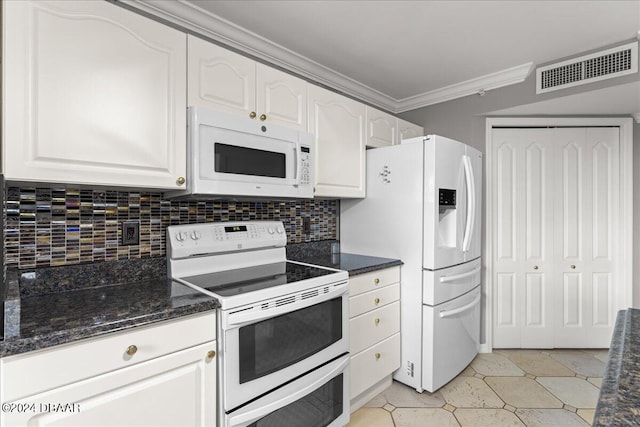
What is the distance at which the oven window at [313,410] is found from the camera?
145 cm

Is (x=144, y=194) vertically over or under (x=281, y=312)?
over

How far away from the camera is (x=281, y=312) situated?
4.71ft

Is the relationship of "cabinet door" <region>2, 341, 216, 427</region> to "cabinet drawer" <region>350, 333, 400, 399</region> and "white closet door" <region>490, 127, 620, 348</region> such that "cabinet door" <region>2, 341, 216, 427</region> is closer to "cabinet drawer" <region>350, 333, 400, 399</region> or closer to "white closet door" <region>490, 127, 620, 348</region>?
"cabinet drawer" <region>350, 333, 400, 399</region>

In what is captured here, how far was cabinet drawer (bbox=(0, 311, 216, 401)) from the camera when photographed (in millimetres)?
901

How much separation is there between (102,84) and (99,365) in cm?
100

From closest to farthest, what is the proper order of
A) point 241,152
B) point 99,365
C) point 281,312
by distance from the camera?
point 99,365, point 281,312, point 241,152

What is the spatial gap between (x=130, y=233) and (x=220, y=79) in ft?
2.89

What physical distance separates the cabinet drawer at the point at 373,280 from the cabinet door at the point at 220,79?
113cm

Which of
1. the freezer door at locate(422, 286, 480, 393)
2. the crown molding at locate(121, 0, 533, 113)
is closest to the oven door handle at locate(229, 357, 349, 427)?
the freezer door at locate(422, 286, 480, 393)

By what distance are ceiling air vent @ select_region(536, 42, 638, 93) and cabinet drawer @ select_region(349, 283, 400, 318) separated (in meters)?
1.85

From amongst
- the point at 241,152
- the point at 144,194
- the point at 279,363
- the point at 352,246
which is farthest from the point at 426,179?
the point at 144,194

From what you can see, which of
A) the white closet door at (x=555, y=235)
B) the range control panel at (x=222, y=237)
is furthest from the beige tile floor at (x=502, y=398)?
the range control panel at (x=222, y=237)

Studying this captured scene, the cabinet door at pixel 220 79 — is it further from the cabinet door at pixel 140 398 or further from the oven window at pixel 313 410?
the oven window at pixel 313 410

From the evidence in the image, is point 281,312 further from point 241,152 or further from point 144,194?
point 144,194
